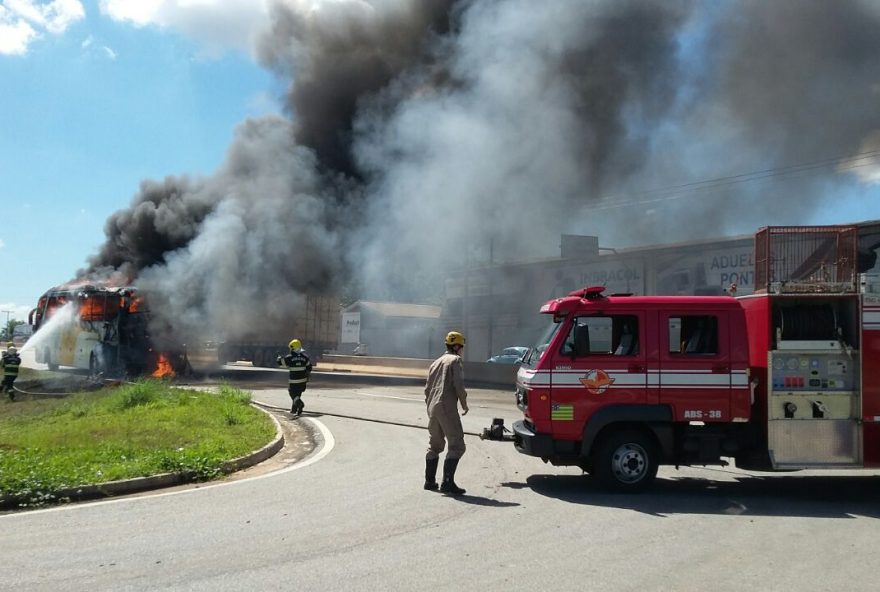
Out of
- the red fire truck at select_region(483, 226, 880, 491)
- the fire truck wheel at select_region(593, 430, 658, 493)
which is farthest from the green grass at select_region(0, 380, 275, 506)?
the fire truck wheel at select_region(593, 430, 658, 493)

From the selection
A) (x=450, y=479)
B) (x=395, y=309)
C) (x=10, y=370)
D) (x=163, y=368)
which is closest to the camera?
(x=450, y=479)

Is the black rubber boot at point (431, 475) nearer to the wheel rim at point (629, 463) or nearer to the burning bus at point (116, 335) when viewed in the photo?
the wheel rim at point (629, 463)

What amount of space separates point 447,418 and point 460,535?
5.46 ft

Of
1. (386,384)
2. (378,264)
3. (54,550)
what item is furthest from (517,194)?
(54,550)

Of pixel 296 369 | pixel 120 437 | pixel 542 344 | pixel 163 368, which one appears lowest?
pixel 120 437

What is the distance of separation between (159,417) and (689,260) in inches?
885

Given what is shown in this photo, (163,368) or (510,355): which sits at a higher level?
(510,355)

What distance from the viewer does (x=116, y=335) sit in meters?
21.2

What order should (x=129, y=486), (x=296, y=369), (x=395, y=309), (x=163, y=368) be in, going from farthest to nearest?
(x=395, y=309) < (x=163, y=368) < (x=296, y=369) < (x=129, y=486)

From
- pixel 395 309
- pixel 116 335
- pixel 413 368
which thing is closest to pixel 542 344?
pixel 116 335

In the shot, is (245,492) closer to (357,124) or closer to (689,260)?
(357,124)

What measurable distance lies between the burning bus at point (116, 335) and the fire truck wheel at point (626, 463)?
57.0 ft

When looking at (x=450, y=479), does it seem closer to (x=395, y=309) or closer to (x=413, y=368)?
(x=413, y=368)

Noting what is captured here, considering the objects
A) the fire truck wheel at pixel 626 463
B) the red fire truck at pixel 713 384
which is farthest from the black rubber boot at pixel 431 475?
the fire truck wheel at pixel 626 463
